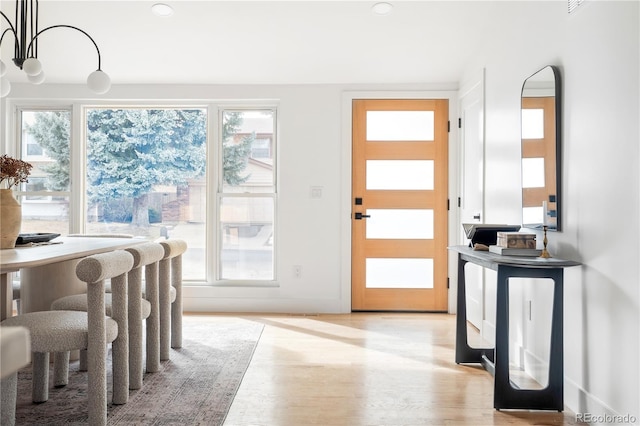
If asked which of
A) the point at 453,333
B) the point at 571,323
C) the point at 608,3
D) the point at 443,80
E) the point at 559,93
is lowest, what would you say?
the point at 453,333

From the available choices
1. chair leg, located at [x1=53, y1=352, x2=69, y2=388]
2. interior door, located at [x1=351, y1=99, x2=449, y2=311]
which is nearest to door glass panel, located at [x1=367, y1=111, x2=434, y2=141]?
interior door, located at [x1=351, y1=99, x2=449, y2=311]

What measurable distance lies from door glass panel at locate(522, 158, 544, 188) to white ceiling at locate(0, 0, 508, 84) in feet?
4.21

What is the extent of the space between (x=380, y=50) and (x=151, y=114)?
7.53ft

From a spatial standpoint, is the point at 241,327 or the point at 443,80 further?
the point at 443,80

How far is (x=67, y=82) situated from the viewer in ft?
15.3

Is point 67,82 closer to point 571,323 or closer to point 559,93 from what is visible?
point 559,93

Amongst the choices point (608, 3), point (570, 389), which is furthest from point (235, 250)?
point (608, 3)

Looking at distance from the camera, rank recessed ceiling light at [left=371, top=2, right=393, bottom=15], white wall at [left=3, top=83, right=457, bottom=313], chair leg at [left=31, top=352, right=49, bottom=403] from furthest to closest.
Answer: white wall at [left=3, top=83, right=457, bottom=313] → recessed ceiling light at [left=371, top=2, right=393, bottom=15] → chair leg at [left=31, top=352, right=49, bottom=403]

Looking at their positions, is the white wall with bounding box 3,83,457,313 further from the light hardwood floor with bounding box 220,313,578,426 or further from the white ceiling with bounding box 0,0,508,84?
the light hardwood floor with bounding box 220,313,578,426

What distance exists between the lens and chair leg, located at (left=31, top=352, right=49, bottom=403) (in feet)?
8.00

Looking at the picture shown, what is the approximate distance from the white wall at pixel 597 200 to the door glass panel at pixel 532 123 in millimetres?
213

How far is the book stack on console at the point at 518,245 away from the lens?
101 inches

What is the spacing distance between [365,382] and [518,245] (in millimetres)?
1141

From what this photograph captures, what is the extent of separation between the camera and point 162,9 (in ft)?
12.2
